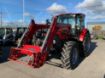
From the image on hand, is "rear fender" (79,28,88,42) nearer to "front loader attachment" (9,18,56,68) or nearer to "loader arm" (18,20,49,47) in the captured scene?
"front loader attachment" (9,18,56,68)

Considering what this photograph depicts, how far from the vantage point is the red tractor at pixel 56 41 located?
8445 millimetres

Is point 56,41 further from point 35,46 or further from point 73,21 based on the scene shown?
point 73,21

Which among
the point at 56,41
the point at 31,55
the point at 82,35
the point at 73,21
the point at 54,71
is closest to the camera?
the point at 31,55

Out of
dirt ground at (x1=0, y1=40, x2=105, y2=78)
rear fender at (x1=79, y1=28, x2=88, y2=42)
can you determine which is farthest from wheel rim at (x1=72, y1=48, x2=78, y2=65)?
rear fender at (x1=79, y1=28, x2=88, y2=42)

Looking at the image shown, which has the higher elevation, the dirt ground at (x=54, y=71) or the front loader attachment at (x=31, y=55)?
the front loader attachment at (x=31, y=55)

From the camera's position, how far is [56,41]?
9797 millimetres

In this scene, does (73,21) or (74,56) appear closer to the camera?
(74,56)

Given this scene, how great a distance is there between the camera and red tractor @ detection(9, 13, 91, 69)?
8445mm

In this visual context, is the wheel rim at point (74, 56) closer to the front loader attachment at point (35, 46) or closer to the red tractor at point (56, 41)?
the red tractor at point (56, 41)

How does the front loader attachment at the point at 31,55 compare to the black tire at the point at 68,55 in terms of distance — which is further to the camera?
the black tire at the point at 68,55

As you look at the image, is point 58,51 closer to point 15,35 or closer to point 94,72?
point 94,72

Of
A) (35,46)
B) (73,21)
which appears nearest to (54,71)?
(35,46)

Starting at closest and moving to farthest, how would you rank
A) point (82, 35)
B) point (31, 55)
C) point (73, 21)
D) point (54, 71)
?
1. point (31, 55)
2. point (54, 71)
3. point (73, 21)
4. point (82, 35)

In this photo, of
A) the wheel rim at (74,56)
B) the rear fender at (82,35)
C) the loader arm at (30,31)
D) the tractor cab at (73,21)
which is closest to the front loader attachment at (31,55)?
the loader arm at (30,31)
